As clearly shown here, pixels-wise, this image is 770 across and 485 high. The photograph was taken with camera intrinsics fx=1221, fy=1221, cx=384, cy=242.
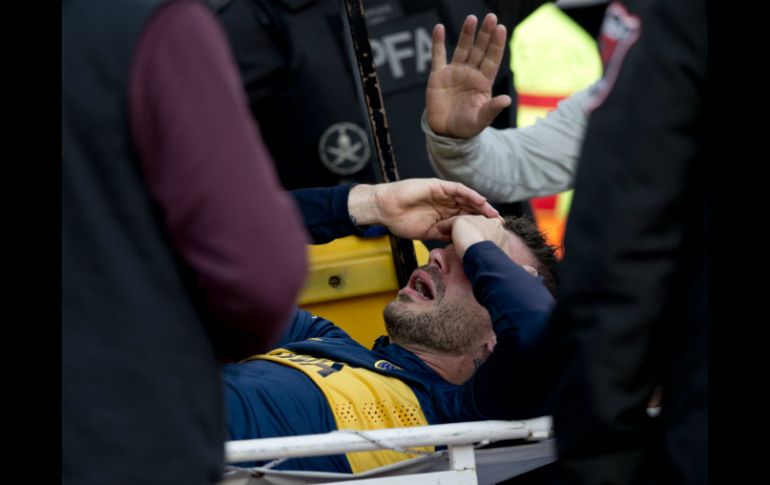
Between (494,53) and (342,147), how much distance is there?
746mm

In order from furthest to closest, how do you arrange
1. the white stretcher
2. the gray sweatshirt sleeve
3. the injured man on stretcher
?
the gray sweatshirt sleeve, the injured man on stretcher, the white stretcher

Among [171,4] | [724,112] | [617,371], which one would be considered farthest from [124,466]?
[724,112]

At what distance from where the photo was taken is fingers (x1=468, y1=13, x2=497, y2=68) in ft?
9.66

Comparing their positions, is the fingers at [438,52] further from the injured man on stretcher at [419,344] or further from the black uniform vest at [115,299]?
the black uniform vest at [115,299]

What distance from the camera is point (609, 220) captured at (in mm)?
1595

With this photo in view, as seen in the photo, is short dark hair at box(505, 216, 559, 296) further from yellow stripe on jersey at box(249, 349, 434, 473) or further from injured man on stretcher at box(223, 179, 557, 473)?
yellow stripe on jersey at box(249, 349, 434, 473)

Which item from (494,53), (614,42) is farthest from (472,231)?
(614,42)

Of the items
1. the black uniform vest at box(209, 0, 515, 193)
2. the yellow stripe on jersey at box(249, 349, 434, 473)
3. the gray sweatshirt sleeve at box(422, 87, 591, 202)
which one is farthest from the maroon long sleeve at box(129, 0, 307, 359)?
the black uniform vest at box(209, 0, 515, 193)

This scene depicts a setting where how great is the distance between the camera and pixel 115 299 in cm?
141

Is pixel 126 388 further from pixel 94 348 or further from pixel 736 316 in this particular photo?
pixel 736 316

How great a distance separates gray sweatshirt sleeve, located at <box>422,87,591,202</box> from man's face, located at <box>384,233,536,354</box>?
0.57 meters

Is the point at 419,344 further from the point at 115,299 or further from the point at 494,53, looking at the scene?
the point at 115,299

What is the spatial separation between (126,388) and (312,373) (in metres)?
1.24

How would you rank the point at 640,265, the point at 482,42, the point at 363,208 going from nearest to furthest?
the point at 640,265, the point at 363,208, the point at 482,42
